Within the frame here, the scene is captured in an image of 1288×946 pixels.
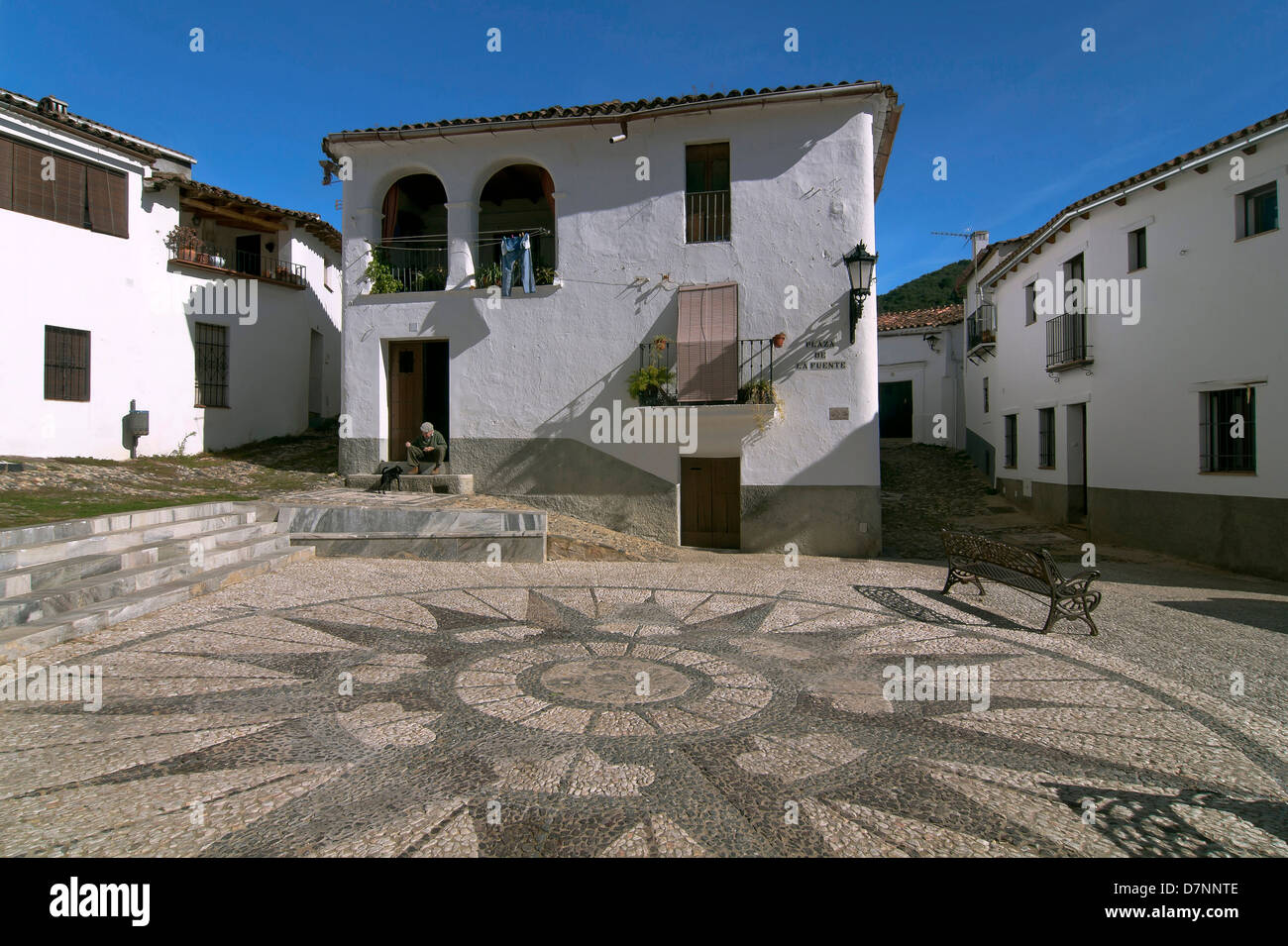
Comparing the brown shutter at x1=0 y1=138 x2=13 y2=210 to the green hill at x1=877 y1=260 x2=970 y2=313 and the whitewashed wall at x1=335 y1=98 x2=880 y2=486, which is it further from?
the green hill at x1=877 y1=260 x2=970 y2=313

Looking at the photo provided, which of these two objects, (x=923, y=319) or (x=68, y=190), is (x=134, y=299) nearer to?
(x=68, y=190)

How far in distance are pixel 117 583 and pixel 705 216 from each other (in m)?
10.6

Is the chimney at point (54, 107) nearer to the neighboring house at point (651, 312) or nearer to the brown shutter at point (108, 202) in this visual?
the brown shutter at point (108, 202)

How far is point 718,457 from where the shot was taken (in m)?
12.9

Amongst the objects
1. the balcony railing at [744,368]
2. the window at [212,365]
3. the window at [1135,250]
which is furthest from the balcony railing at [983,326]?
the window at [212,365]

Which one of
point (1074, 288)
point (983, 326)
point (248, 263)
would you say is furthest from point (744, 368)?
point (248, 263)

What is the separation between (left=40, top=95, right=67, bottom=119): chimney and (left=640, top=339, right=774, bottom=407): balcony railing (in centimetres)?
1263

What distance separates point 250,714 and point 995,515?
671 inches

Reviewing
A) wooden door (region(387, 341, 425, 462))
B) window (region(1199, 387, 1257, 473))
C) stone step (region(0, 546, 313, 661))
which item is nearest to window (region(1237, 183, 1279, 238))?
window (region(1199, 387, 1257, 473))

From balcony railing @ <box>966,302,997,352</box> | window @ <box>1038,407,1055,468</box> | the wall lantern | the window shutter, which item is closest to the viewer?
the wall lantern

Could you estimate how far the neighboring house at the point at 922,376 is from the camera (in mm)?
24719

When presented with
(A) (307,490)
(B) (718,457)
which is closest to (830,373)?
(B) (718,457)

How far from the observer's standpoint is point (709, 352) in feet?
39.4

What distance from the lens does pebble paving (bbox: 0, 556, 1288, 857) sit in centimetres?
285
